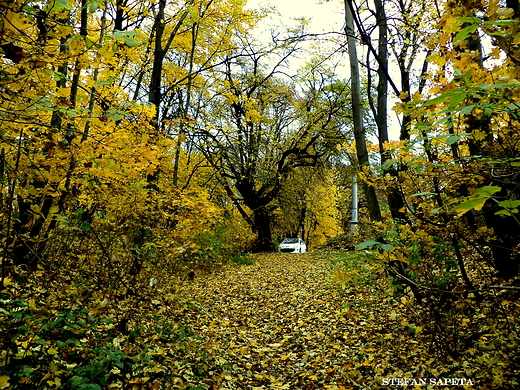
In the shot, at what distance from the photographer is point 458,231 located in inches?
114

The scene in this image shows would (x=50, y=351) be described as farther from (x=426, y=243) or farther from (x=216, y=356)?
(x=426, y=243)

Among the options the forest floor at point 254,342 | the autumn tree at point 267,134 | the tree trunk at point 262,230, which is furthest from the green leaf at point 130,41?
the tree trunk at point 262,230

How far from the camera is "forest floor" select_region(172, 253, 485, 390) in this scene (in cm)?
325

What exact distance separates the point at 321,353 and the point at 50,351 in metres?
3.05

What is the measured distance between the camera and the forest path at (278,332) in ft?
11.5

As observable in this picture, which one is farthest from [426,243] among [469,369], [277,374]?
[277,374]

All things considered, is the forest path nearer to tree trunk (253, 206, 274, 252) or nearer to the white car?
tree trunk (253, 206, 274, 252)

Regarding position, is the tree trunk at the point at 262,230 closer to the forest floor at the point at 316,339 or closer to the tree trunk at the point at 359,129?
the forest floor at the point at 316,339

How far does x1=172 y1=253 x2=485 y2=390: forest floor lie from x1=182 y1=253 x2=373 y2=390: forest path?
0.01 meters

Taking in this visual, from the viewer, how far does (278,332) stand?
4875 mm

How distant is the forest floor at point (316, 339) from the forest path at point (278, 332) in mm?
12

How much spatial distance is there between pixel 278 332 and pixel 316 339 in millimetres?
724

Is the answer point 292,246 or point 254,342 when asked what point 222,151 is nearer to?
point 292,246

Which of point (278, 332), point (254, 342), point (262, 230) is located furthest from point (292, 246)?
point (254, 342)
